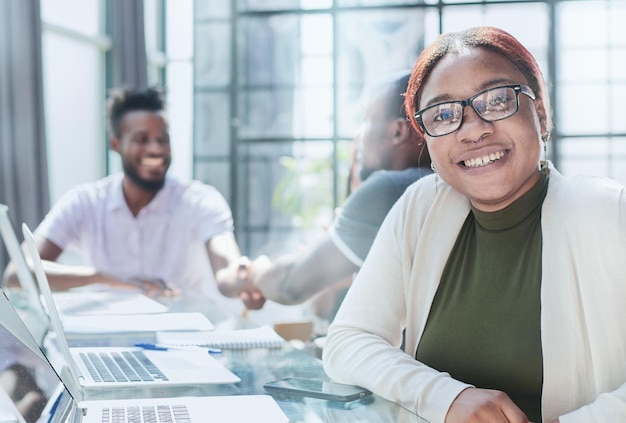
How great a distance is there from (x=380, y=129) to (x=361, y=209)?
240 mm

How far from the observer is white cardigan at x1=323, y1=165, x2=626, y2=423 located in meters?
1.19

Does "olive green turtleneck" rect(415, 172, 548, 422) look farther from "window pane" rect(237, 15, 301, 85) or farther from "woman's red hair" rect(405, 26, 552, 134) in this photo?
"window pane" rect(237, 15, 301, 85)

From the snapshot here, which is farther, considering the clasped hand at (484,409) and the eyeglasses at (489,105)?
the eyeglasses at (489,105)

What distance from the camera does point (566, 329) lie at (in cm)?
124

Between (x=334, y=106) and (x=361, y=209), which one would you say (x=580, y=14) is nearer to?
(x=334, y=106)

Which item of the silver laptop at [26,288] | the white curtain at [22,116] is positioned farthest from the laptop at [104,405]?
the white curtain at [22,116]

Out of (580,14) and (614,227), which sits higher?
(580,14)

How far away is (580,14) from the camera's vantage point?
4.28 meters

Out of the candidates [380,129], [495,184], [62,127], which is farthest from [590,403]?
[62,127]

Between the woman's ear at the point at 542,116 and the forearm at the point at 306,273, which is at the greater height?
the woman's ear at the point at 542,116

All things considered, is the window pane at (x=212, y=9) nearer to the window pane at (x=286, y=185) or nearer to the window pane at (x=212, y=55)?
the window pane at (x=212, y=55)

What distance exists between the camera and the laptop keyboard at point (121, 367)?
4.46 feet

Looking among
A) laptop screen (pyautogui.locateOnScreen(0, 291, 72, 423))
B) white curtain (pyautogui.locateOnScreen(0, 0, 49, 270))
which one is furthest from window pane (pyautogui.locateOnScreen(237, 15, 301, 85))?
laptop screen (pyautogui.locateOnScreen(0, 291, 72, 423))

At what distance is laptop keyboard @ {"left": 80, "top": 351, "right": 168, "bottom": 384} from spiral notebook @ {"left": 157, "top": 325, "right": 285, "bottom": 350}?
0.47 ft
